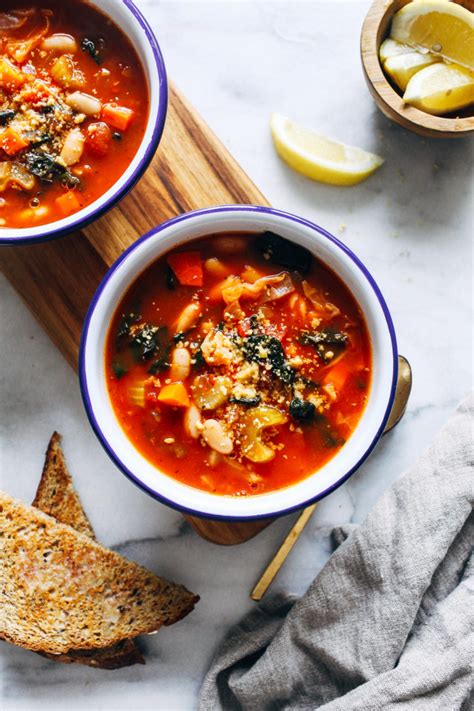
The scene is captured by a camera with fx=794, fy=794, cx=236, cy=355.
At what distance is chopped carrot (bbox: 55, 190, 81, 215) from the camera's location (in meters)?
2.91

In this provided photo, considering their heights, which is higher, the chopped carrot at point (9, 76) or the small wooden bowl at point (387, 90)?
the small wooden bowl at point (387, 90)

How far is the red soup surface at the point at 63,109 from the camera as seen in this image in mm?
2881

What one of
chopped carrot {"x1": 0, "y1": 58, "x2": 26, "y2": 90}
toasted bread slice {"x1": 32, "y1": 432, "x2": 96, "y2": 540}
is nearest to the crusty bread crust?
Result: toasted bread slice {"x1": 32, "y1": 432, "x2": 96, "y2": 540}

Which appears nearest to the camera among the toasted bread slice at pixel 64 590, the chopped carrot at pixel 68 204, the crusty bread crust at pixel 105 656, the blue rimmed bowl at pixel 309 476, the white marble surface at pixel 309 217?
the blue rimmed bowl at pixel 309 476

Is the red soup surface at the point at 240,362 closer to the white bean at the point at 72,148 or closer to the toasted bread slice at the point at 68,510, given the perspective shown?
the white bean at the point at 72,148

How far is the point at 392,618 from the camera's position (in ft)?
10.6

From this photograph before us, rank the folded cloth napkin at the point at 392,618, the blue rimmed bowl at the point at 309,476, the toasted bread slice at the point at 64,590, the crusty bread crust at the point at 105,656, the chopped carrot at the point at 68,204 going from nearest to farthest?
the blue rimmed bowl at the point at 309,476, the chopped carrot at the point at 68,204, the folded cloth napkin at the point at 392,618, the toasted bread slice at the point at 64,590, the crusty bread crust at the point at 105,656

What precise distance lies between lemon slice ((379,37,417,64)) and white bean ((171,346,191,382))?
5.02 feet

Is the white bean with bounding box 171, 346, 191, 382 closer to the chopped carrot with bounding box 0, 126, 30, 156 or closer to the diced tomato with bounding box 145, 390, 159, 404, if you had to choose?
→ the diced tomato with bounding box 145, 390, 159, 404

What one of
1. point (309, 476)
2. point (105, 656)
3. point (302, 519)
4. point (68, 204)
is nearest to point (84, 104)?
point (68, 204)

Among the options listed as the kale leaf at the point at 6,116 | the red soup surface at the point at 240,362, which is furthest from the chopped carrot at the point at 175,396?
the kale leaf at the point at 6,116

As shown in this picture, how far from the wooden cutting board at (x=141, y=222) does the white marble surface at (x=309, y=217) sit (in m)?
0.22

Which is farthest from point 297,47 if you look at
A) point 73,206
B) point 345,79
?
point 73,206

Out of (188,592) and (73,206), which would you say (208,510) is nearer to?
(188,592)
